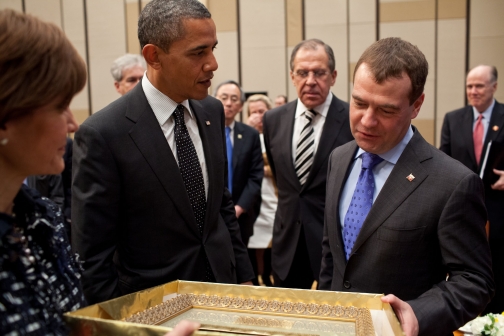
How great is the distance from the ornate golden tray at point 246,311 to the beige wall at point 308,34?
642cm

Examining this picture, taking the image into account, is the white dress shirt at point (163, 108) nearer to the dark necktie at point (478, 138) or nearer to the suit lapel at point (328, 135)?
the suit lapel at point (328, 135)

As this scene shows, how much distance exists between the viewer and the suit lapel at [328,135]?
329 cm

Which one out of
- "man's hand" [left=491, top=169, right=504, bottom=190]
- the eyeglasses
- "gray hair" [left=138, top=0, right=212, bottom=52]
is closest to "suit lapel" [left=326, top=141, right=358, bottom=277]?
"gray hair" [left=138, top=0, right=212, bottom=52]

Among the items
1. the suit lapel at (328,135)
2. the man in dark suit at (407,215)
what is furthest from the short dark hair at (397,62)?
the suit lapel at (328,135)

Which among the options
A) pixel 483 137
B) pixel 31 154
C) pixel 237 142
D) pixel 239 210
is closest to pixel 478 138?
pixel 483 137

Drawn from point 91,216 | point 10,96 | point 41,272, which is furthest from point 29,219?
point 91,216

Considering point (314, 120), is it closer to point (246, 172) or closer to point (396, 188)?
point (246, 172)

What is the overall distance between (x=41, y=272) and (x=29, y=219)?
13cm

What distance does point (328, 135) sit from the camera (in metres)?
3.36

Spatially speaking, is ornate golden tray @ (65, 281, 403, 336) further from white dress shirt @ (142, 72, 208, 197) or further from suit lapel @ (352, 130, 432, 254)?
white dress shirt @ (142, 72, 208, 197)

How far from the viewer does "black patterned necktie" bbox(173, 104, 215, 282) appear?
1.94 meters

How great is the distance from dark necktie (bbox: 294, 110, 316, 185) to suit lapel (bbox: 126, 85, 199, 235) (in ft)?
5.24

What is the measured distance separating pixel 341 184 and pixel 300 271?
166 centimetres

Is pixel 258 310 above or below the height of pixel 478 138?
above
